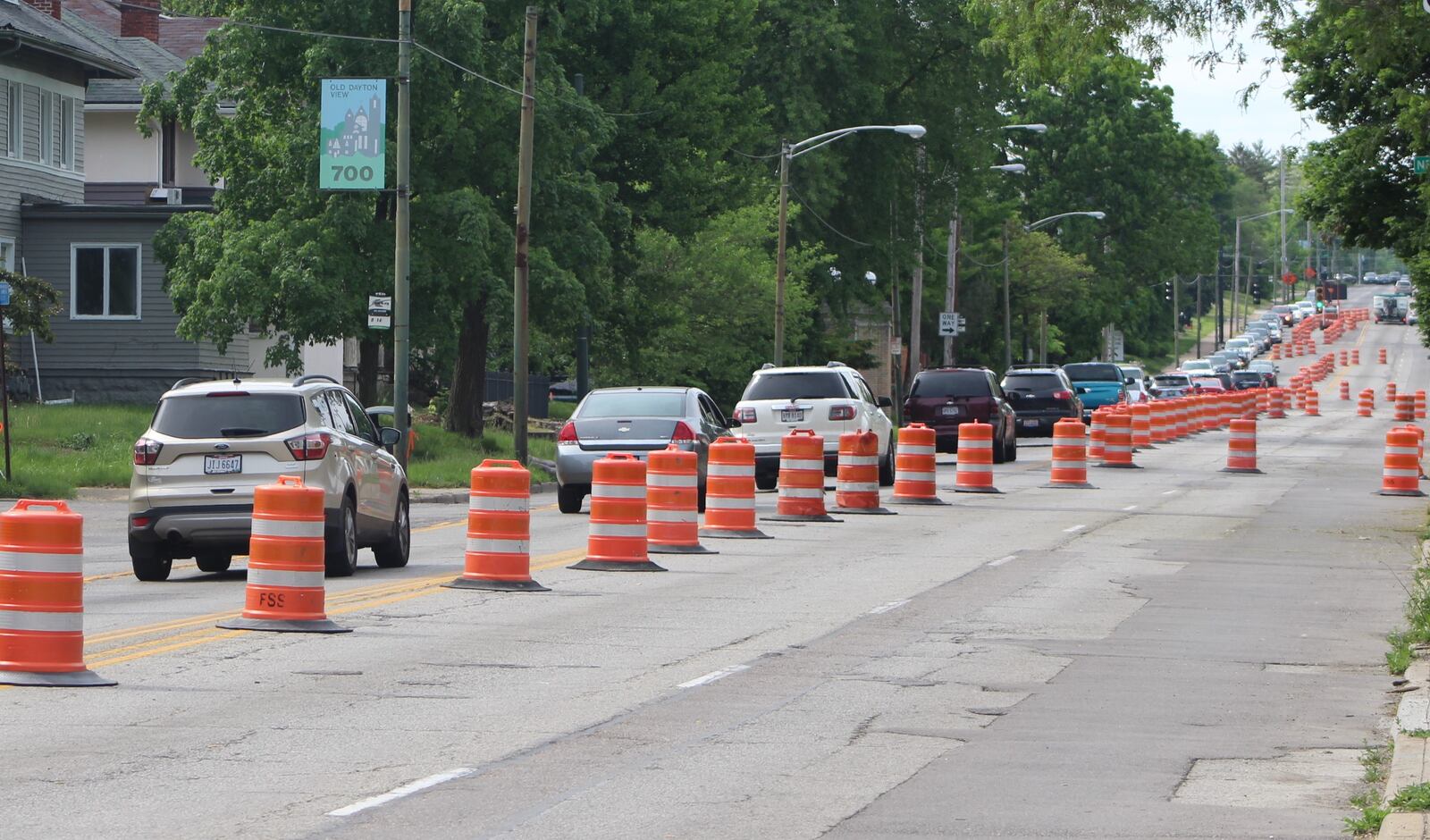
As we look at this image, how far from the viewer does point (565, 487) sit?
27.1m

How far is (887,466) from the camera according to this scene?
33094 millimetres

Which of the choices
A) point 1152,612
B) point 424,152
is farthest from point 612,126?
point 1152,612

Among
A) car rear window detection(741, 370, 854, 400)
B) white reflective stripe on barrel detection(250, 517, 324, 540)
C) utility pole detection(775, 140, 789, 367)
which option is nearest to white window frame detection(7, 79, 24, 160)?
utility pole detection(775, 140, 789, 367)

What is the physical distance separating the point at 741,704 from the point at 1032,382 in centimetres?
3626

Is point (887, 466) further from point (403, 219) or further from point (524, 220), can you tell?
point (403, 219)

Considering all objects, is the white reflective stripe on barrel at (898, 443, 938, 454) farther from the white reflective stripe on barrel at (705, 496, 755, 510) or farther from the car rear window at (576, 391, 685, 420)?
the white reflective stripe on barrel at (705, 496, 755, 510)

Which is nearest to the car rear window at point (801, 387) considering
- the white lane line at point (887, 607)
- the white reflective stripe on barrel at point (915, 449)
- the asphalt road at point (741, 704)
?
the white reflective stripe on barrel at point (915, 449)

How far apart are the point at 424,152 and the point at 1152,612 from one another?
24076 mm

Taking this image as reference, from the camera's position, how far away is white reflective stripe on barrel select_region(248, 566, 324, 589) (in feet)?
45.0

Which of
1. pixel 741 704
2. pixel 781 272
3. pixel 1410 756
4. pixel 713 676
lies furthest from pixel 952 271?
pixel 1410 756

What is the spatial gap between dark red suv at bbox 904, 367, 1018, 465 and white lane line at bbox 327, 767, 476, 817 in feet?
99.8

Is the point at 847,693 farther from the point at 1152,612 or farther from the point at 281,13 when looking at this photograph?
the point at 281,13

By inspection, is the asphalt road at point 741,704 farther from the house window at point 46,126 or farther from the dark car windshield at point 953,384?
the house window at point 46,126

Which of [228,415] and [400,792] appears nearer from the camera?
[400,792]
